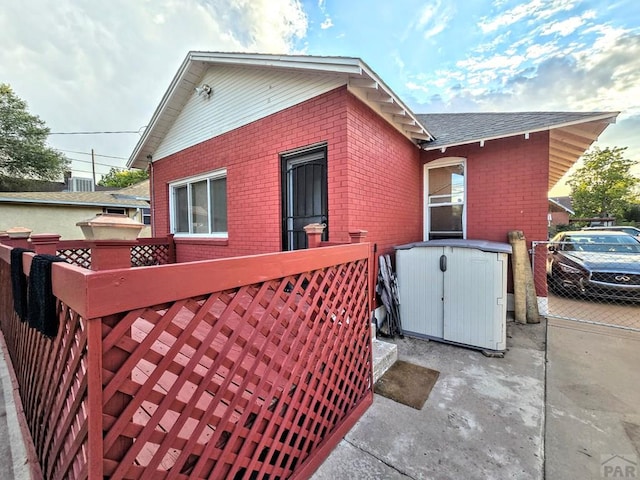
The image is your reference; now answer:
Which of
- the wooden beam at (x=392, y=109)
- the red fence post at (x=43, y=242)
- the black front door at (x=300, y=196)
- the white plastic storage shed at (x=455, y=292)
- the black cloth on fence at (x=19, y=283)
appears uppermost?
the wooden beam at (x=392, y=109)

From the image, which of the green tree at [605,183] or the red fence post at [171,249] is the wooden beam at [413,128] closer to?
the red fence post at [171,249]

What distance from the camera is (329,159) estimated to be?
3.66 m

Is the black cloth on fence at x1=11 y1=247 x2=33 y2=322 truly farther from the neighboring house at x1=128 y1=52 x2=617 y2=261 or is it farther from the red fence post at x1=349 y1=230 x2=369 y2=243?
the neighboring house at x1=128 y1=52 x2=617 y2=261

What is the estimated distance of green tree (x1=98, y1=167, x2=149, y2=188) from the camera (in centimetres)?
3139

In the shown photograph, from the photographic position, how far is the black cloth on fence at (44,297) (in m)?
1.18

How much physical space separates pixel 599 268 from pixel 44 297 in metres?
8.01

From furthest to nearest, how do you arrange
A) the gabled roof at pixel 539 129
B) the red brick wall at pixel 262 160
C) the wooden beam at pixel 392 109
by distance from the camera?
1. the gabled roof at pixel 539 129
2. the wooden beam at pixel 392 109
3. the red brick wall at pixel 262 160

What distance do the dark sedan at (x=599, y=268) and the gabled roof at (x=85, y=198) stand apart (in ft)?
58.7

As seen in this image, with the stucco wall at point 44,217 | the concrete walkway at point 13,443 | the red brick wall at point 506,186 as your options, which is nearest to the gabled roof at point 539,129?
the red brick wall at point 506,186

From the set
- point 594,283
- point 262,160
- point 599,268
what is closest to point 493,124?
point 599,268

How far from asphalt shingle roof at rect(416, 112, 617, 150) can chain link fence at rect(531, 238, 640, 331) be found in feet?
6.84

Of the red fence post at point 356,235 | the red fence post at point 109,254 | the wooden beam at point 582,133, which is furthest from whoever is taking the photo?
the wooden beam at point 582,133

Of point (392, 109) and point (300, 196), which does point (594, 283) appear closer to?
point (392, 109)


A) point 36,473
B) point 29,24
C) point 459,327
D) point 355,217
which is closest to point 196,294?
point 36,473
